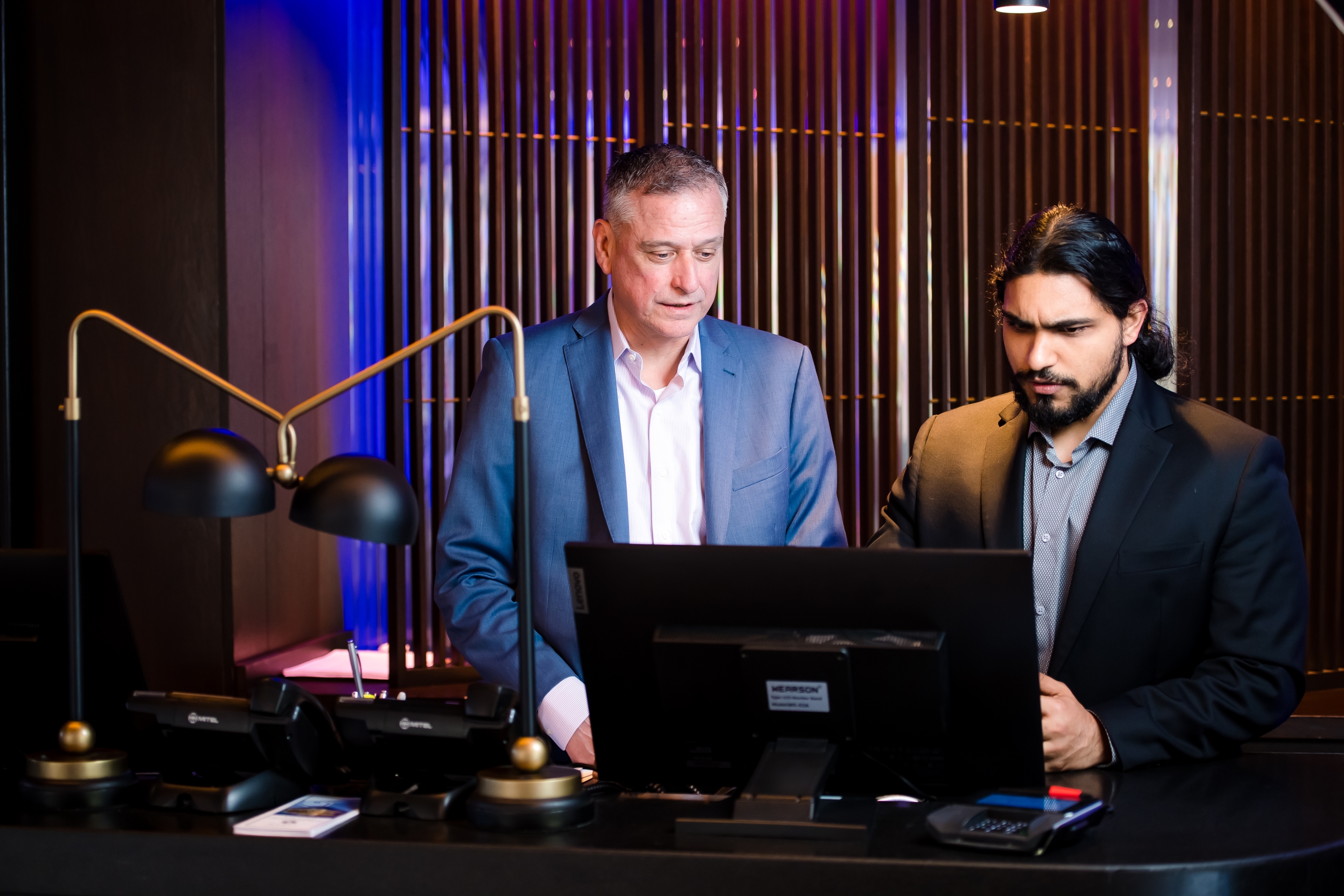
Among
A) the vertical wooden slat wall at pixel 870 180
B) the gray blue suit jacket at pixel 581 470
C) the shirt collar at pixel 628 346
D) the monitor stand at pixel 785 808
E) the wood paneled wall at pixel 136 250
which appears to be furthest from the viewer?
the vertical wooden slat wall at pixel 870 180

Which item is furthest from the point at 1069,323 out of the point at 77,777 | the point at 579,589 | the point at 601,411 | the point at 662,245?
the point at 77,777

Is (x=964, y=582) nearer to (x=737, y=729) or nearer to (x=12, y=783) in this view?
(x=737, y=729)

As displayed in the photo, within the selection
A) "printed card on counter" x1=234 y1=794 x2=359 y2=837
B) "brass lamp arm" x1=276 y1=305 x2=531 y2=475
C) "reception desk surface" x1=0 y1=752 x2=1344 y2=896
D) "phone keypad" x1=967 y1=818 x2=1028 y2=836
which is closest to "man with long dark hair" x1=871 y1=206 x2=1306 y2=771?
"reception desk surface" x1=0 y1=752 x2=1344 y2=896

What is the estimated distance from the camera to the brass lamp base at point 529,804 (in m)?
1.68

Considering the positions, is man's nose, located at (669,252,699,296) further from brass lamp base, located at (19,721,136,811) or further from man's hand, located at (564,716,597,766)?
brass lamp base, located at (19,721,136,811)

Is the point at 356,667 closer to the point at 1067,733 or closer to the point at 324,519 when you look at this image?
the point at 324,519

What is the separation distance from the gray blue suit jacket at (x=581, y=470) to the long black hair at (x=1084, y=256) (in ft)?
1.68

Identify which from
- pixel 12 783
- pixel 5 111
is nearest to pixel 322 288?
pixel 5 111

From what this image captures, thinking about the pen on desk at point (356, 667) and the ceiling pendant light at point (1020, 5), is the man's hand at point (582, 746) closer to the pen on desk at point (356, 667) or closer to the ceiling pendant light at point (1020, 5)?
the pen on desk at point (356, 667)

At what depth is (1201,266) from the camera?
5.73 m

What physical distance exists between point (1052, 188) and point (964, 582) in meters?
4.44

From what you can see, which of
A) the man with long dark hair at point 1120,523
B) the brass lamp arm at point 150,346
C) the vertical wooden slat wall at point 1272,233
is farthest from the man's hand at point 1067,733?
the vertical wooden slat wall at point 1272,233

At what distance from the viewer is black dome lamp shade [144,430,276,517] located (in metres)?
1.71

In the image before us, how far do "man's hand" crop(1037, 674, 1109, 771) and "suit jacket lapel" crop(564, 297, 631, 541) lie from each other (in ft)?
2.87
